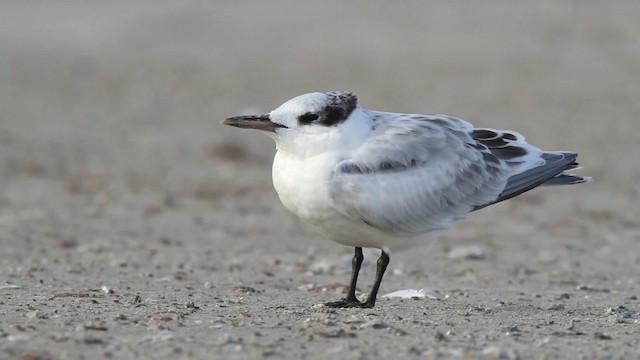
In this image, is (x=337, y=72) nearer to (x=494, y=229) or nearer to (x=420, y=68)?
(x=420, y=68)

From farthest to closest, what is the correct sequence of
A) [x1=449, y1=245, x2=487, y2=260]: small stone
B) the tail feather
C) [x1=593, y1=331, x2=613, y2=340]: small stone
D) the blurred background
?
the blurred background
[x1=449, y1=245, x2=487, y2=260]: small stone
the tail feather
[x1=593, y1=331, x2=613, y2=340]: small stone

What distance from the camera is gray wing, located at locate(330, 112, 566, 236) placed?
5812mm

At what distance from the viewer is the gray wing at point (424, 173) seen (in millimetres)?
5812

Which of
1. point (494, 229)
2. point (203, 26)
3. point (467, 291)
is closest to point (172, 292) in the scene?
A: point (467, 291)

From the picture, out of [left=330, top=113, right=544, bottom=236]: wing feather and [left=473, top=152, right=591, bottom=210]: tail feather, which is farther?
[left=473, top=152, right=591, bottom=210]: tail feather

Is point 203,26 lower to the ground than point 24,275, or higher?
higher

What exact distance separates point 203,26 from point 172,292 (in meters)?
15.1

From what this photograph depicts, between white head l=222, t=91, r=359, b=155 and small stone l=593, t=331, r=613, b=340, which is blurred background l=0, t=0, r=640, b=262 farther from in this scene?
small stone l=593, t=331, r=613, b=340

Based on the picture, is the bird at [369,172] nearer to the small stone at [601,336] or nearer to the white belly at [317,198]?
the white belly at [317,198]

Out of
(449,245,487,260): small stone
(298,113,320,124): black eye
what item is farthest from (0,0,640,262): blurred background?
(298,113,320,124): black eye

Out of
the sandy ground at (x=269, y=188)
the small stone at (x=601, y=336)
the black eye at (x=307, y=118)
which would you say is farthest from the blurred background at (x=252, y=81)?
the small stone at (x=601, y=336)

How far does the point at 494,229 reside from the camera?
34.4 feet

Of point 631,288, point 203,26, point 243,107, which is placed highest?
point 203,26

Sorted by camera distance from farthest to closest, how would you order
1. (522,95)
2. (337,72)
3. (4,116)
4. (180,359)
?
(337,72)
(522,95)
(4,116)
(180,359)
